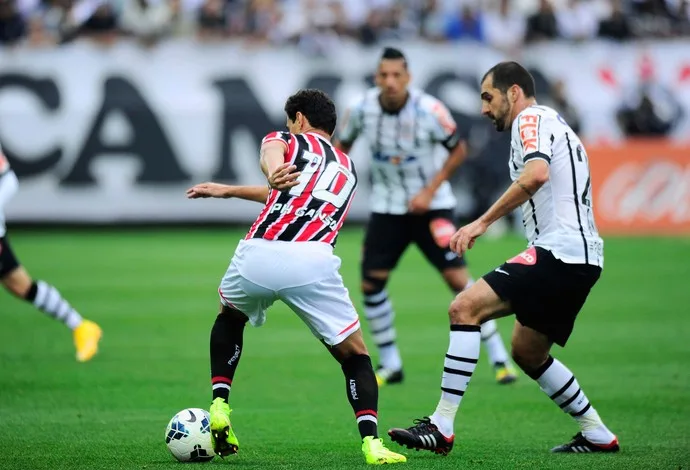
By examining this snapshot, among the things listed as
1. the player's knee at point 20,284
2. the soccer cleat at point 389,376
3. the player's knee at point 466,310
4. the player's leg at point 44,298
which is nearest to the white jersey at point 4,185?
the player's leg at point 44,298

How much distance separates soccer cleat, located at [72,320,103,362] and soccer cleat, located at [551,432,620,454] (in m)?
5.44

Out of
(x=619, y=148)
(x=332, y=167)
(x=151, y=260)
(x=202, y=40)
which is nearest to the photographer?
(x=332, y=167)

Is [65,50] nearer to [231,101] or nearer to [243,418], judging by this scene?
[231,101]

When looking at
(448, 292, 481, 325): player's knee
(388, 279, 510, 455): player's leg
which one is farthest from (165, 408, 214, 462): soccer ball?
(448, 292, 481, 325): player's knee

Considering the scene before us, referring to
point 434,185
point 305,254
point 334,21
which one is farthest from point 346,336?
point 334,21

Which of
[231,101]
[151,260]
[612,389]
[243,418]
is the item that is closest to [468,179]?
[231,101]

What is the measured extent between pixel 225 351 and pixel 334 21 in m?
19.5

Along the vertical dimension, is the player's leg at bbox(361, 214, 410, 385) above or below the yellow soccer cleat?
above

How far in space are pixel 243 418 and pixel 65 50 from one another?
1742 cm

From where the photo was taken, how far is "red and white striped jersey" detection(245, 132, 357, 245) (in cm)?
749

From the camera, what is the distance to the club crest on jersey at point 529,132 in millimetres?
7688

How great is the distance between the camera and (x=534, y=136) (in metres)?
7.73

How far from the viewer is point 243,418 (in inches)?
366

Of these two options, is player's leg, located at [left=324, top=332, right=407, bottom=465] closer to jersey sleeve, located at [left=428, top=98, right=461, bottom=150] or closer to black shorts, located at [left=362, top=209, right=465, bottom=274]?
black shorts, located at [left=362, top=209, right=465, bottom=274]
